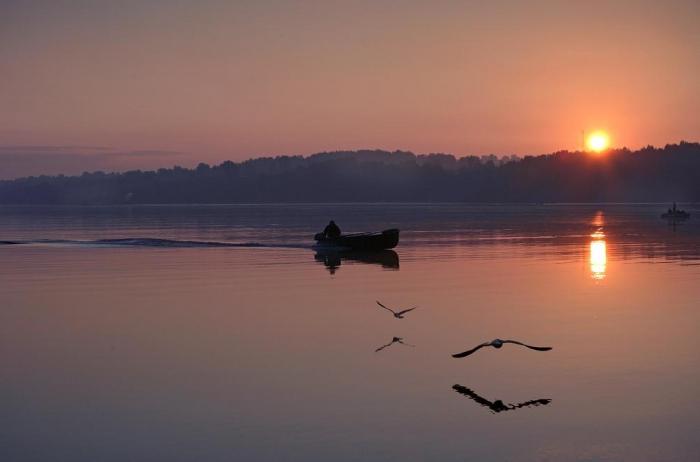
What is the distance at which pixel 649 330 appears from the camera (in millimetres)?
23969

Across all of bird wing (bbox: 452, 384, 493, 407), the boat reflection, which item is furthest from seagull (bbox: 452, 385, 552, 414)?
the boat reflection

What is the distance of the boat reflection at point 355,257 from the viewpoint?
47500 mm

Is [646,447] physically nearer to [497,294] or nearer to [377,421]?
[377,421]

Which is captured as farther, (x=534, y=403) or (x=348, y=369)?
(x=348, y=369)

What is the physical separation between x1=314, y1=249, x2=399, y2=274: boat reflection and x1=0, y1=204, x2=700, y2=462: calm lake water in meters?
7.73

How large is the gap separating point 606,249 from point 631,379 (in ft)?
140

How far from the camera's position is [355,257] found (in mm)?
54844

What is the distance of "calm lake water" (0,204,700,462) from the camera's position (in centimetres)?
1414

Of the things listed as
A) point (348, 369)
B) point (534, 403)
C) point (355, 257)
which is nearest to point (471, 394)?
point (534, 403)

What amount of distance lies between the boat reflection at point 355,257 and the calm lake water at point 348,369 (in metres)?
7.73

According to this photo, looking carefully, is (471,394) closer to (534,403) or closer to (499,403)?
(499,403)

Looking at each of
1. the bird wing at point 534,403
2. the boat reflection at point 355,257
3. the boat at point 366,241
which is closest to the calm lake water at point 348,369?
the bird wing at point 534,403

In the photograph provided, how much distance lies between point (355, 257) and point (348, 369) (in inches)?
1398

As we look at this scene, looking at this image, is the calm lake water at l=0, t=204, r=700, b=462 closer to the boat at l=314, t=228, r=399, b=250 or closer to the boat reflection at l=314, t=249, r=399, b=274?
the boat reflection at l=314, t=249, r=399, b=274
